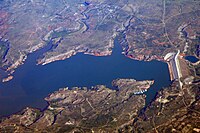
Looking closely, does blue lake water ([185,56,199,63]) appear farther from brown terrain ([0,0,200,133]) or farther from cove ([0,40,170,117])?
cove ([0,40,170,117])

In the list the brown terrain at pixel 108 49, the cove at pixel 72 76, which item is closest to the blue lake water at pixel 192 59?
the brown terrain at pixel 108 49

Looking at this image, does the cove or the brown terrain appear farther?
the cove

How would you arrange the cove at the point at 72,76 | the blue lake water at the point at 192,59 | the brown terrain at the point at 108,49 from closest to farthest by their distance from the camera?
the brown terrain at the point at 108,49
the cove at the point at 72,76
the blue lake water at the point at 192,59

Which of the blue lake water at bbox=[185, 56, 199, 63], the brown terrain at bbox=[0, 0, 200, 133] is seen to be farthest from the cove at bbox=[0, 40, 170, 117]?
the blue lake water at bbox=[185, 56, 199, 63]

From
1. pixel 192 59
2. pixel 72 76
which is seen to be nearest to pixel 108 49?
pixel 72 76

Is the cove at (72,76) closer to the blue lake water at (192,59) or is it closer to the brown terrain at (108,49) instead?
the brown terrain at (108,49)

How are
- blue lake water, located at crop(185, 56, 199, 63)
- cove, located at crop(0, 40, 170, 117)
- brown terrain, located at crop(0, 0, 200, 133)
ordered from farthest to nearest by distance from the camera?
1. blue lake water, located at crop(185, 56, 199, 63)
2. cove, located at crop(0, 40, 170, 117)
3. brown terrain, located at crop(0, 0, 200, 133)

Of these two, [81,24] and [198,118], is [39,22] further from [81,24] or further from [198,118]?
[198,118]

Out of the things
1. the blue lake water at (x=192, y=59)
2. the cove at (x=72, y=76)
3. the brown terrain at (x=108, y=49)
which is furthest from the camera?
the blue lake water at (x=192, y=59)

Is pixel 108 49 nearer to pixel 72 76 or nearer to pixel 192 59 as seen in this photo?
pixel 72 76
